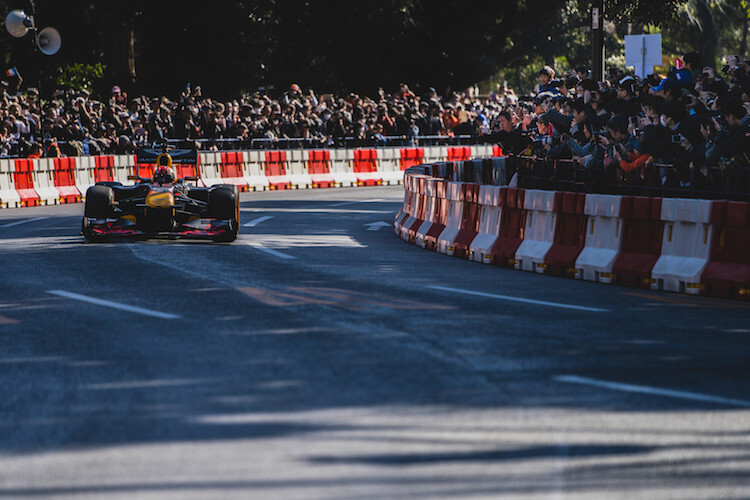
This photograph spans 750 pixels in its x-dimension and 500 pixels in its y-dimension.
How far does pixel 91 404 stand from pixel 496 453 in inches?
96.5

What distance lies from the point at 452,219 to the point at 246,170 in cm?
1864

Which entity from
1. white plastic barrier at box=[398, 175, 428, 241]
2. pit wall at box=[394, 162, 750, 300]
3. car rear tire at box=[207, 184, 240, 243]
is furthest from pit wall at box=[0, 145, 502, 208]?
pit wall at box=[394, 162, 750, 300]

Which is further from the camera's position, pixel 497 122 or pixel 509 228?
pixel 497 122

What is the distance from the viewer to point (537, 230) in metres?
15.3

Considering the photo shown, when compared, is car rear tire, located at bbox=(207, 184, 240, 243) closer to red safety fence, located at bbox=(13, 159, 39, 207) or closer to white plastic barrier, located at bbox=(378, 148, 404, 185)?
red safety fence, located at bbox=(13, 159, 39, 207)

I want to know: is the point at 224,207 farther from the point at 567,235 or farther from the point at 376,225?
the point at 567,235

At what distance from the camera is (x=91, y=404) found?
7.32 m

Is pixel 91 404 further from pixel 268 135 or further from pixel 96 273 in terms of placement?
pixel 268 135

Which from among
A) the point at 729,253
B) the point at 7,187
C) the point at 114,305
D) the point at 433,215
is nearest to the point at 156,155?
the point at 433,215

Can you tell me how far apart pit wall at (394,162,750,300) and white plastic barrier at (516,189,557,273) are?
0.01m

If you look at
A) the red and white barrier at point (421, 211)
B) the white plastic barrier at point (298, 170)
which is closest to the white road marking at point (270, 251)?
the red and white barrier at point (421, 211)

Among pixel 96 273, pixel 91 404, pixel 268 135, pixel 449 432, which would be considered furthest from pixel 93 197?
pixel 268 135

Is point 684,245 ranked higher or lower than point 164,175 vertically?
lower

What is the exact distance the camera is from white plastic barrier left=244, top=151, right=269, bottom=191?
35625 millimetres
